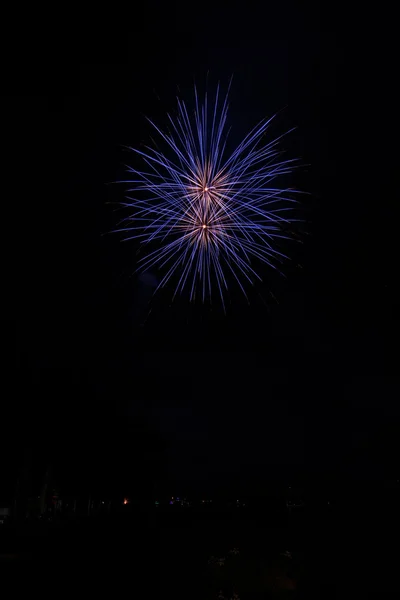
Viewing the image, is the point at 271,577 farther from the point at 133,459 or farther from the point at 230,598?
the point at 133,459

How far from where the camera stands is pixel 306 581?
47.3 ft

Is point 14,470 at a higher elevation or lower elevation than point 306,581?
higher

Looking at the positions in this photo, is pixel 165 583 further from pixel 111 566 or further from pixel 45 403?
pixel 45 403

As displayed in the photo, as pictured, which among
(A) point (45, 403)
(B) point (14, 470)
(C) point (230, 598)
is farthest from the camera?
(B) point (14, 470)

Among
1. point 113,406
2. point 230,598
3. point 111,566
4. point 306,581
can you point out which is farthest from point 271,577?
point 113,406

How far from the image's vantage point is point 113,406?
190ft

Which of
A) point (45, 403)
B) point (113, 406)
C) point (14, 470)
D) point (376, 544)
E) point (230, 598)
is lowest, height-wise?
point (230, 598)

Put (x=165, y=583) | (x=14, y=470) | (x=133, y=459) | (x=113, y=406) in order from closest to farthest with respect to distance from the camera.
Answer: (x=165, y=583) < (x=14, y=470) < (x=113, y=406) < (x=133, y=459)

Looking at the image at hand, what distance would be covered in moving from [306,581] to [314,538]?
6.46 meters

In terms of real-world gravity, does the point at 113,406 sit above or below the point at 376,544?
above

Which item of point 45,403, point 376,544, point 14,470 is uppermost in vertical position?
point 45,403

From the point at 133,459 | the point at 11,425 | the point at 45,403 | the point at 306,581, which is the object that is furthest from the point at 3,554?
the point at 133,459

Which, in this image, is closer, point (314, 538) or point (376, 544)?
point (376, 544)

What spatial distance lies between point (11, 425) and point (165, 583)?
24.7m
